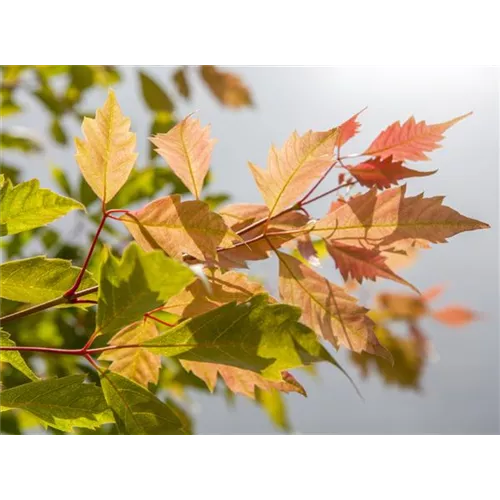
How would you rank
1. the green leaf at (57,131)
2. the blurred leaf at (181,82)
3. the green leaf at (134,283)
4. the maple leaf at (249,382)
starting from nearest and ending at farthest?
the green leaf at (134,283) → the maple leaf at (249,382) → the green leaf at (57,131) → the blurred leaf at (181,82)

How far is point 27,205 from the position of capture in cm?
45

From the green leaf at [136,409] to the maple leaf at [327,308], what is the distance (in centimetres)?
12

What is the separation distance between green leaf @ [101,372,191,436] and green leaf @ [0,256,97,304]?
0.08 meters

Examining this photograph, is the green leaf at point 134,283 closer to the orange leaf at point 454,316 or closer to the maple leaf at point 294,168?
the maple leaf at point 294,168

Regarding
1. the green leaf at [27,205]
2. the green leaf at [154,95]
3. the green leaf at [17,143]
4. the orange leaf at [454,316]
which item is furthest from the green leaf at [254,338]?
the green leaf at [154,95]

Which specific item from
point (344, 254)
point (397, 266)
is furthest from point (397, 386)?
point (344, 254)

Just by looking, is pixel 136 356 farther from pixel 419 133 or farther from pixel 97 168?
pixel 419 133

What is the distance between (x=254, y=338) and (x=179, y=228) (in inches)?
3.9

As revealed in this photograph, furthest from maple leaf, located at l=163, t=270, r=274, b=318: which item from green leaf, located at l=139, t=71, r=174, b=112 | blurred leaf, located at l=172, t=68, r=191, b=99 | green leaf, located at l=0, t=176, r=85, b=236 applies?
blurred leaf, located at l=172, t=68, r=191, b=99

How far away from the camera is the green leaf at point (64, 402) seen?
15.9 inches

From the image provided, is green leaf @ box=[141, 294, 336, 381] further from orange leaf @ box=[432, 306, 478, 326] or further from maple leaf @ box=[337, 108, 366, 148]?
orange leaf @ box=[432, 306, 478, 326]

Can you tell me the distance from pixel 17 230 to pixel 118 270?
0.14 metres

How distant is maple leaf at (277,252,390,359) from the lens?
0.43m

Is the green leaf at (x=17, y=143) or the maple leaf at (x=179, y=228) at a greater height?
the green leaf at (x=17, y=143)
